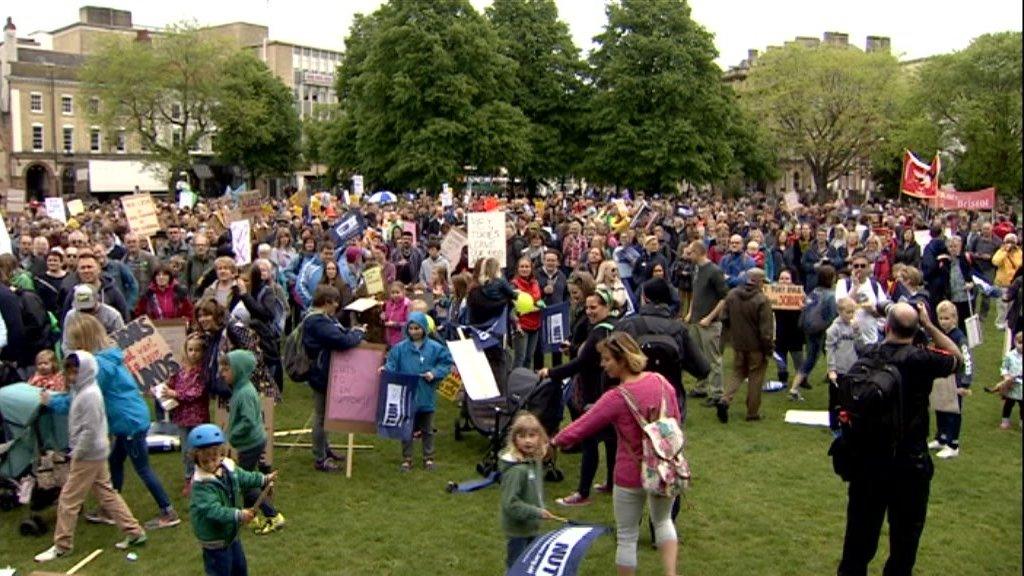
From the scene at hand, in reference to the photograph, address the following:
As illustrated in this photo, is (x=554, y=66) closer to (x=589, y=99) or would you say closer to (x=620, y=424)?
(x=589, y=99)

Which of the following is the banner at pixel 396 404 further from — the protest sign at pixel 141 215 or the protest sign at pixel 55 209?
the protest sign at pixel 55 209

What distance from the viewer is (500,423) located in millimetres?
9719

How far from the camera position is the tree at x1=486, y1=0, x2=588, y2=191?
54375 millimetres

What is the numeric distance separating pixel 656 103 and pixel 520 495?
4862 cm

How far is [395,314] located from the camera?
11672mm

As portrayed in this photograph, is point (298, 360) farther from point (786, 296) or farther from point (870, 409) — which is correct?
point (786, 296)

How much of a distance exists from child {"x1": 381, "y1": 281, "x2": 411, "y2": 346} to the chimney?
241ft

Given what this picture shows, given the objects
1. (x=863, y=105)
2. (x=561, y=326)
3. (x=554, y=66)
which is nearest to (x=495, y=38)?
(x=554, y=66)

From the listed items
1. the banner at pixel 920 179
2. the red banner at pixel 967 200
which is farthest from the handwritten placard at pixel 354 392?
the red banner at pixel 967 200

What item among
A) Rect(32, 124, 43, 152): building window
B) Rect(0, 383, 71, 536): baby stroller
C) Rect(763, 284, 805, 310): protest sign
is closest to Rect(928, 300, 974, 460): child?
Rect(763, 284, 805, 310): protest sign

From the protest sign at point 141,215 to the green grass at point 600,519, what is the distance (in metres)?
6.99

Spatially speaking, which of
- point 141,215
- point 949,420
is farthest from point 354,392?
point 141,215

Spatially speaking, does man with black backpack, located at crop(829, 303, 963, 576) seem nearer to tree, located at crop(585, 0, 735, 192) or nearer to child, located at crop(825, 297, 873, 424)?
child, located at crop(825, 297, 873, 424)

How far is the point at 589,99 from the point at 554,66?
2.93 meters
